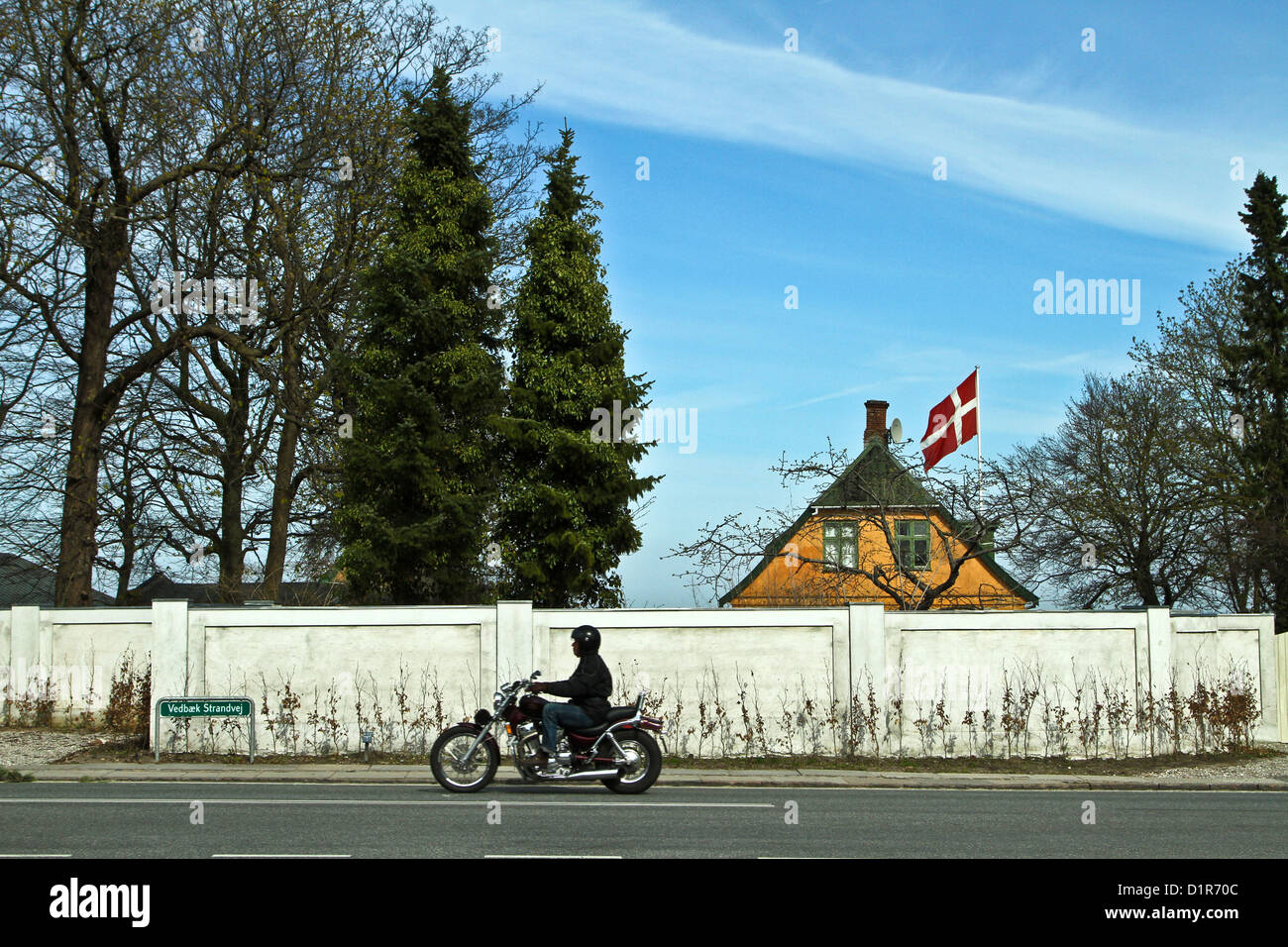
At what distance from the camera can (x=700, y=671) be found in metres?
18.8

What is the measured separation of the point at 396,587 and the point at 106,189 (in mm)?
10347

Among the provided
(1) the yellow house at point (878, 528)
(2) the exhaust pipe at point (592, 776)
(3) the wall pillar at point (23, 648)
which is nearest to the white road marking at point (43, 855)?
(2) the exhaust pipe at point (592, 776)

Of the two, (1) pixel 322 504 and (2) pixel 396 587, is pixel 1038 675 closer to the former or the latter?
(2) pixel 396 587

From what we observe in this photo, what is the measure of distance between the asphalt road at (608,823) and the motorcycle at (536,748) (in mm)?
258

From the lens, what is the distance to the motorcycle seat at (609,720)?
1347cm

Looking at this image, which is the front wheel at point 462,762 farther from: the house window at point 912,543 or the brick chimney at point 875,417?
the brick chimney at point 875,417

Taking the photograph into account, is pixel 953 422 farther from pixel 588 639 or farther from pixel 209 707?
pixel 209 707

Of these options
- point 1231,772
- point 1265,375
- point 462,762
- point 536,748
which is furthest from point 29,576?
point 1265,375

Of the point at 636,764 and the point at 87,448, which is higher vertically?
the point at 87,448

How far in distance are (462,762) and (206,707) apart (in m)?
5.69

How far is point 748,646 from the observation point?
18.9 m

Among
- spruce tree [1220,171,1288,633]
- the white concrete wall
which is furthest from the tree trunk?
spruce tree [1220,171,1288,633]

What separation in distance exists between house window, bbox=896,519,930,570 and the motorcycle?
10128 mm
